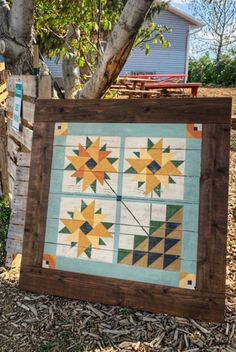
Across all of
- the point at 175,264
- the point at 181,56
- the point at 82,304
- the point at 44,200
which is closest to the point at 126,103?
the point at 44,200

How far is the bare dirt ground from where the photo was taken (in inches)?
113

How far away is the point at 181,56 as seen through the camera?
2472cm

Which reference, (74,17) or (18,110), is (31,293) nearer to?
(18,110)

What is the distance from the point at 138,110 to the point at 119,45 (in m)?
1.08

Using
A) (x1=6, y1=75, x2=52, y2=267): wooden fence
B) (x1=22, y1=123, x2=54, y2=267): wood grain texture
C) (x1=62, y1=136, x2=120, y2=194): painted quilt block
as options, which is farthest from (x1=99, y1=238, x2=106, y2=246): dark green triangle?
(x1=6, y1=75, x2=52, y2=267): wooden fence

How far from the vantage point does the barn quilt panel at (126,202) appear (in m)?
3.13

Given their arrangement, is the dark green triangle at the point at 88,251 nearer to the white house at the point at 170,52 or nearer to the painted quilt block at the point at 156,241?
the painted quilt block at the point at 156,241

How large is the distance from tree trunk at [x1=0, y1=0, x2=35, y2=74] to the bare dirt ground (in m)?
3.24

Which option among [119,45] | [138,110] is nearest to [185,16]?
[119,45]

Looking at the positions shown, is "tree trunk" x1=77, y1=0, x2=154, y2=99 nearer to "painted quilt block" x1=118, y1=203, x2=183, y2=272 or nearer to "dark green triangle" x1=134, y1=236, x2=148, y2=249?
"painted quilt block" x1=118, y1=203, x2=183, y2=272

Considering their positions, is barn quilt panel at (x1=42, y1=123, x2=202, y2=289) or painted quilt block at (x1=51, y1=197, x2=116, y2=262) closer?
barn quilt panel at (x1=42, y1=123, x2=202, y2=289)

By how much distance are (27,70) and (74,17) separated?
1.24 m

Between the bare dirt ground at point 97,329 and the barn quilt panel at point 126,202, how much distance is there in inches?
10.7

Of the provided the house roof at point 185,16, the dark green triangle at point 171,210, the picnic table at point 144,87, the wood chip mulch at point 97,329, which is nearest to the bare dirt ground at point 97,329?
the wood chip mulch at point 97,329
